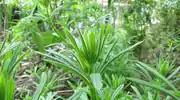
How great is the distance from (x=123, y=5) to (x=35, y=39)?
0.73m

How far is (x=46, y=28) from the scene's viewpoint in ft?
5.80

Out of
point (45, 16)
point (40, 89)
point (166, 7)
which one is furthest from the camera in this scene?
point (166, 7)

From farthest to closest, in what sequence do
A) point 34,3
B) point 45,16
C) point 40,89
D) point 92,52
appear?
point 34,3, point 45,16, point 92,52, point 40,89

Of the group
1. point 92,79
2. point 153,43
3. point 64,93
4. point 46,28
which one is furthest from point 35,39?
point 92,79

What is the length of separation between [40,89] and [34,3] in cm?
120

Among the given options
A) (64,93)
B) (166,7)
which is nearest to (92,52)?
(64,93)

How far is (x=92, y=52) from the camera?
74 cm

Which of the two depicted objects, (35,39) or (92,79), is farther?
(35,39)

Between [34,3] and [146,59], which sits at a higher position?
[34,3]

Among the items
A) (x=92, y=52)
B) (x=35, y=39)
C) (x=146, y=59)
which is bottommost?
(x=146, y=59)

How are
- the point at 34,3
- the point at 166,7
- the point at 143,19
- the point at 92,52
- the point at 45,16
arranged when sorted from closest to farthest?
the point at 92,52, the point at 45,16, the point at 34,3, the point at 143,19, the point at 166,7

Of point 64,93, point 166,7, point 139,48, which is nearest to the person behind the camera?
point 64,93

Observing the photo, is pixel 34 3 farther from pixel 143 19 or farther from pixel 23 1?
pixel 143 19

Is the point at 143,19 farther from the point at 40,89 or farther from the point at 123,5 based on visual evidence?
the point at 40,89
